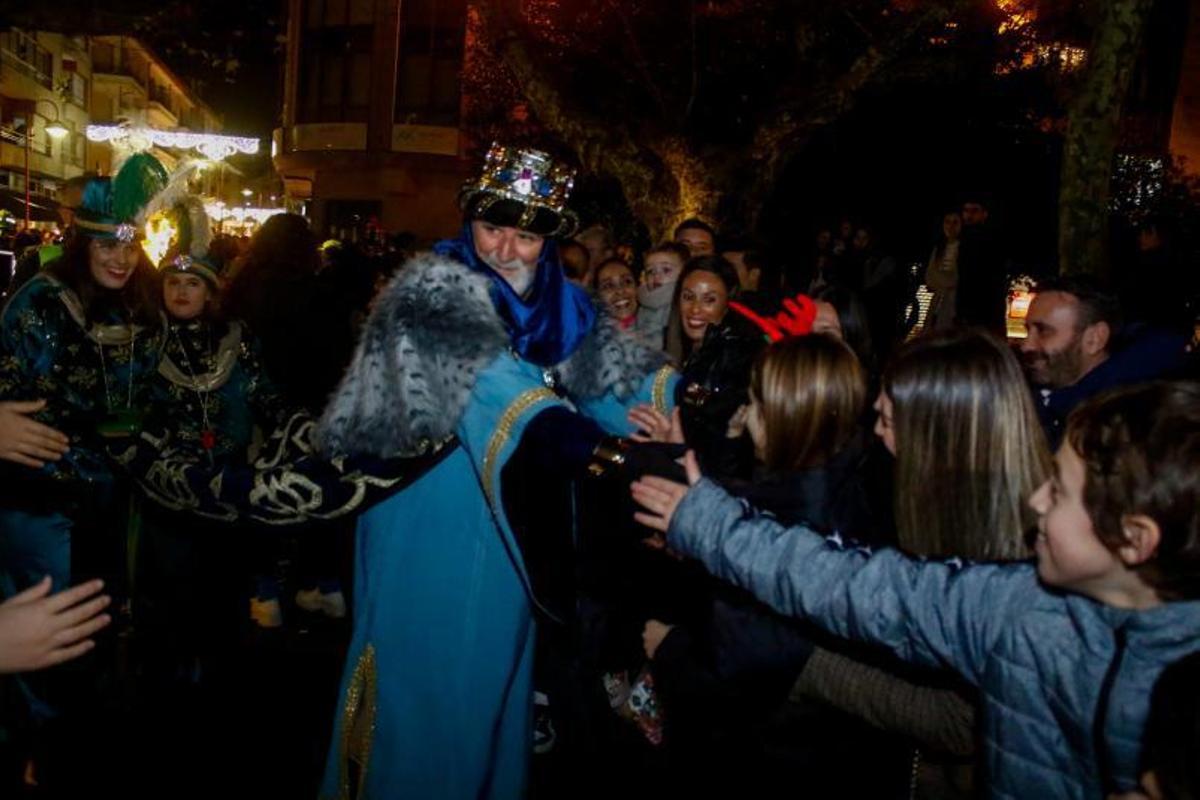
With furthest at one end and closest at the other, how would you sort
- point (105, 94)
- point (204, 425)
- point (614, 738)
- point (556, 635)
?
1. point (105, 94)
2. point (204, 425)
3. point (614, 738)
4. point (556, 635)

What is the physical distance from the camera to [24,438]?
2.92 meters

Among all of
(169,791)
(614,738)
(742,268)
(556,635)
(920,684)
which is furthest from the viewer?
(742,268)

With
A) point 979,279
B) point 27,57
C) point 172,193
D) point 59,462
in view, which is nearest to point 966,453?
point 59,462

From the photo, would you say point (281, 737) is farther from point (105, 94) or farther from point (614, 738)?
point (105, 94)

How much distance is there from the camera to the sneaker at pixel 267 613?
569cm

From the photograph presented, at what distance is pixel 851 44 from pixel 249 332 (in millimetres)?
12006

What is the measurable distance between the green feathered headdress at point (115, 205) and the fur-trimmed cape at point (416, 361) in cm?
228

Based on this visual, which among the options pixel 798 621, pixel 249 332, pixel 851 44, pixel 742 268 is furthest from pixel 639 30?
pixel 798 621

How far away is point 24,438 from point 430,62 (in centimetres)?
2895

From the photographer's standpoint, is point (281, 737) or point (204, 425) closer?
point (281, 737)

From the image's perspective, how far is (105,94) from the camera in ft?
183

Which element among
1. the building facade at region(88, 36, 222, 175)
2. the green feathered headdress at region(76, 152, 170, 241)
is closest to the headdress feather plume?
the green feathered headdress at region(76, 152, 170, 241)

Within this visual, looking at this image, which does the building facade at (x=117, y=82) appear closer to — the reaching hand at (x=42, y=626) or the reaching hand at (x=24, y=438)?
the reaching hand at (x=24, y=438)

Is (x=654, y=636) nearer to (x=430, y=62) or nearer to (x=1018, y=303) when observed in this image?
(x=1018, y=303)
